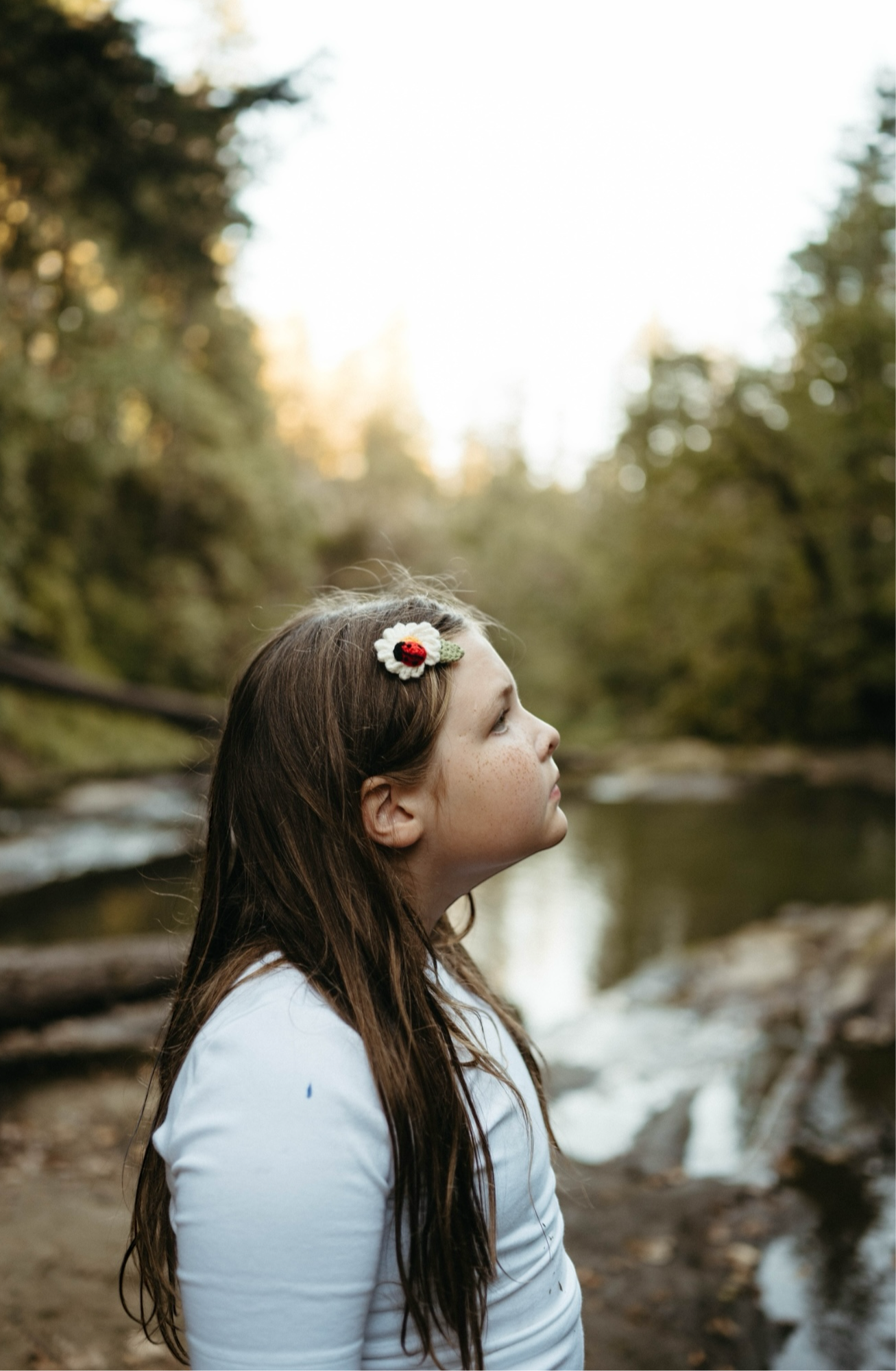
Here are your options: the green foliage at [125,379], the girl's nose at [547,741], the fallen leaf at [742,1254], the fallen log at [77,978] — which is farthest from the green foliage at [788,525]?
the girl's nose at [547,741]

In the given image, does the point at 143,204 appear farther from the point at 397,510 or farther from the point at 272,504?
the point at 397,510

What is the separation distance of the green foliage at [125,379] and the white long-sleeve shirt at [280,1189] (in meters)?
6.20

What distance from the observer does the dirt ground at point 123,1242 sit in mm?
2953

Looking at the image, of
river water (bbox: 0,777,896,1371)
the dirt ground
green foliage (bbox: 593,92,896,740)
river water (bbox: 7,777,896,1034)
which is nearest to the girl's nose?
river water (bbox: 0,777,896,1371)

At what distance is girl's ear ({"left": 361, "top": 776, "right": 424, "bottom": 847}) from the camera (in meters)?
1.35

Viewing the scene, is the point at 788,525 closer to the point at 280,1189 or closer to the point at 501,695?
the point at 501,695

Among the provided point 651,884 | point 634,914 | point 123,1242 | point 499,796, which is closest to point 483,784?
point 499,796

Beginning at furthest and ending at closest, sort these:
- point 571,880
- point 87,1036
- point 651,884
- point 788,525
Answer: point 788,525 → point 571,880 → point 651,884 → point 87,1036

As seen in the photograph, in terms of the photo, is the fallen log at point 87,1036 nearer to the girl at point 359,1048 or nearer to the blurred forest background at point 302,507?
the girl at point 359,1048

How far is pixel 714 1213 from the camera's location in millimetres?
4441

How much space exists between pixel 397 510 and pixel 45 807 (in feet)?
60.1

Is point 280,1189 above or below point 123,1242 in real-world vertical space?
above

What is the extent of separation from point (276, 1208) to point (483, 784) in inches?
22.4

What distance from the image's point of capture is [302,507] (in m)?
24.3
